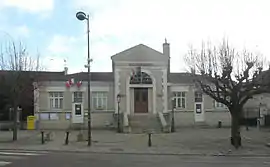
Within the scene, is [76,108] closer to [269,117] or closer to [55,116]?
[55,116]

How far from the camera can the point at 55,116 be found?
151ft

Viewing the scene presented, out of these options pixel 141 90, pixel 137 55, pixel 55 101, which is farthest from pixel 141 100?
pixel 55 101

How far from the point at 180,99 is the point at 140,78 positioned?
5.15m

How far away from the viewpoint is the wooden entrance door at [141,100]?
153ft

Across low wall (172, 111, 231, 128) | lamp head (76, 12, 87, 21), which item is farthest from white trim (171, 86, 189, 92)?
lamp head (76, 12, 87, 21)

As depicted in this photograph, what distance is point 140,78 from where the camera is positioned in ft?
154

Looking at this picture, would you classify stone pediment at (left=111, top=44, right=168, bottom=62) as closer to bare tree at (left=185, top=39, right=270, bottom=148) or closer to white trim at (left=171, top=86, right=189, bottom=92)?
white trim at (left=171, top=86, right=189, bottom=92)

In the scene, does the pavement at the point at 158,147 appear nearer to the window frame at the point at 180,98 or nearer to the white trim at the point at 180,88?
the window frame at the point at 180,98

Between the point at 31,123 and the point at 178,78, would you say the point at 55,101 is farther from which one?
the point at 178,78

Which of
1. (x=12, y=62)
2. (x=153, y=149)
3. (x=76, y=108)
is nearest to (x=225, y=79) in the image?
(x=153, y=149)

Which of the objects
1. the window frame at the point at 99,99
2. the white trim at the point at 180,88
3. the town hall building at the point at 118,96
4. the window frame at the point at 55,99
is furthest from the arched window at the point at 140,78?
the window frame at the point at 55,99

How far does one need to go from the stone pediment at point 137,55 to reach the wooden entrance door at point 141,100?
332 cm

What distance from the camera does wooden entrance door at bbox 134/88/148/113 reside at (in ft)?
153

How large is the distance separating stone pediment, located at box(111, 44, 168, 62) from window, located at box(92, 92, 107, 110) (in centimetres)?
419
